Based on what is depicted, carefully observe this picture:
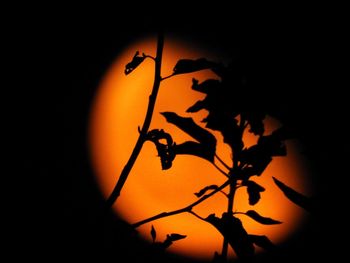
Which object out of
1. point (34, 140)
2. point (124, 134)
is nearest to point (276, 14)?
point (124, 134)

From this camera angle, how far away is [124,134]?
175 centimetres

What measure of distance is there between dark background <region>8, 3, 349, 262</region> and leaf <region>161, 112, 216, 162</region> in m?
0.20

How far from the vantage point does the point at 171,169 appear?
1.74m

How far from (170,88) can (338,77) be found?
0.82 meters

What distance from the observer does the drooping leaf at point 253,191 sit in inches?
38.0

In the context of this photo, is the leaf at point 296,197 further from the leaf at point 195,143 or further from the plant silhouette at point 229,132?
the leaf at point 195,143

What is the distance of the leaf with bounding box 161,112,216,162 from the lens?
3.37ft

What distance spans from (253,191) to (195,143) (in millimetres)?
223

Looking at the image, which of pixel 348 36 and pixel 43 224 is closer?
pixel 348 36

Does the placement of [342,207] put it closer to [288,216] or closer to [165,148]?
[165,148]

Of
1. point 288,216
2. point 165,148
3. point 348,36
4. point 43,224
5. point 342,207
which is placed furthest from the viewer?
point 288,216

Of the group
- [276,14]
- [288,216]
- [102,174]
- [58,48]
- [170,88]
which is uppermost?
[58,48]

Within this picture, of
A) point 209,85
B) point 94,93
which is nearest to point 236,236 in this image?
point 209,85

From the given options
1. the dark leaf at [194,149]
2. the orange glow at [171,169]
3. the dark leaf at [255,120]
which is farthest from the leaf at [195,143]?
the orange glow at [171,169]
